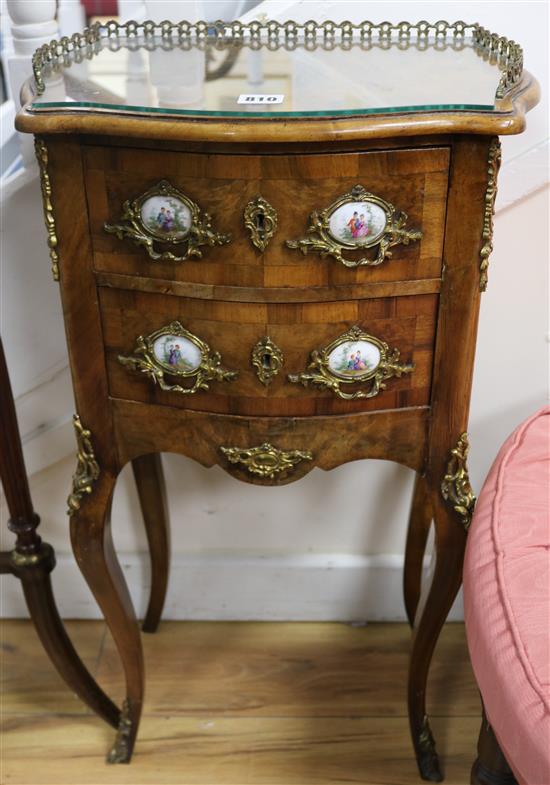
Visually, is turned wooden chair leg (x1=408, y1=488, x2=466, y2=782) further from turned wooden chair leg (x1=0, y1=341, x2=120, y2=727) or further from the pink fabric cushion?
turned wooden chair leg (x1=0, y1=341, x2=120, y2=727)

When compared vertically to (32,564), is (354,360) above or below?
above

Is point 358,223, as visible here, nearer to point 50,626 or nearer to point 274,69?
point 274,69

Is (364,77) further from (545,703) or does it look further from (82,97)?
(545,703)

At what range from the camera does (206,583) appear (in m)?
1.48

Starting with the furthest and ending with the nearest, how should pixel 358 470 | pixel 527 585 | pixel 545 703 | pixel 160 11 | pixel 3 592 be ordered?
1. pixel 3 592
2. pixel 358 470
3. pixel 160 11
4. pixel 527 585
5. pixel 545 703

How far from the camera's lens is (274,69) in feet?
3.14

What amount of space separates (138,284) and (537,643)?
19.3 inches

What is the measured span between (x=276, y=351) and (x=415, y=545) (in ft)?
1.83

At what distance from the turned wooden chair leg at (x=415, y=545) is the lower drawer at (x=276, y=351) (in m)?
0.37

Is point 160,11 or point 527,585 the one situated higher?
point 160,11

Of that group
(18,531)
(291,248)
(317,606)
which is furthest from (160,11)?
(317,606)

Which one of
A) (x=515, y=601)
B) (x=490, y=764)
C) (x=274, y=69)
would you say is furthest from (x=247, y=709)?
(x=274, y=69)

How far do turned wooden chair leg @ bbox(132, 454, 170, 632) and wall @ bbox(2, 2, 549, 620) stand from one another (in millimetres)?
38

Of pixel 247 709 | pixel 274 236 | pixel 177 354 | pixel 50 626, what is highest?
pixel 274 236
